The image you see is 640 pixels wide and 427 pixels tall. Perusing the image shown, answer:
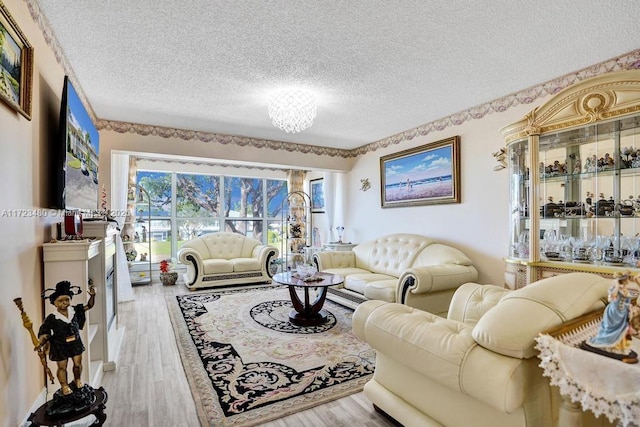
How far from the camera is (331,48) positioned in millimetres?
2439

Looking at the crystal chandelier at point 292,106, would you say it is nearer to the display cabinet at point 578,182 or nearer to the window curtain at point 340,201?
the display cabinet at point 578,182

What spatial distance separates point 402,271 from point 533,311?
293 cm

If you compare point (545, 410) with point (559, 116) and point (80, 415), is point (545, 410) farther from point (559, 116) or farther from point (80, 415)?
point (559, 116)

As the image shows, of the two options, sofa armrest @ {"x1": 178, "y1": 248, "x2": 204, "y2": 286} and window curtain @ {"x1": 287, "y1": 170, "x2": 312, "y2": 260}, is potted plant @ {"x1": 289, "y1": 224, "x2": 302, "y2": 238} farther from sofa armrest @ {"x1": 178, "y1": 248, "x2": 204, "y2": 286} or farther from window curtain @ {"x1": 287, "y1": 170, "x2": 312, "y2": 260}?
sofa armrest @ {"x1": 178, "y1": 248, "x2": 204, "y2": 286}

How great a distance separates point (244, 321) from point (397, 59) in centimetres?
310

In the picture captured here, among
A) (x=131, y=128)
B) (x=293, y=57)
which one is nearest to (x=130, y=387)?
(x=293, y=57)

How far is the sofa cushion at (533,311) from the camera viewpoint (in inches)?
47.3

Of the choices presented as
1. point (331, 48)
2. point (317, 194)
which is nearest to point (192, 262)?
point (317, 194)

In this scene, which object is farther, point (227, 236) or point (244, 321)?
point (227, 236)

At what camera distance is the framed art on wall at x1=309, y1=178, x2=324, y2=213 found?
730cm

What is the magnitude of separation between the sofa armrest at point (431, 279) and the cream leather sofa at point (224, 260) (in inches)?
119

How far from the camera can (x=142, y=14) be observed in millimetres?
2045

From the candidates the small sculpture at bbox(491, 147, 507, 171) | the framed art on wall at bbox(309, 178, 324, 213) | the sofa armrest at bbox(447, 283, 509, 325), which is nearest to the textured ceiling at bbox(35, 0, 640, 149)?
the small sculpture at bbox(491, 147, 507, 171)

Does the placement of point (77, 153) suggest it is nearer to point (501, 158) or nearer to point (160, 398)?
point (160, 398)
